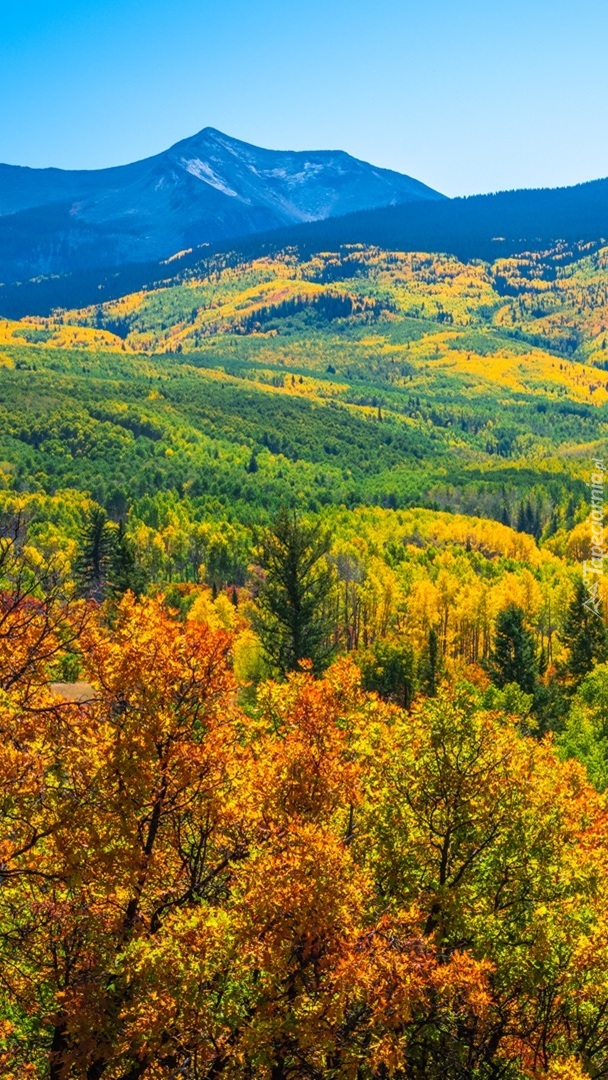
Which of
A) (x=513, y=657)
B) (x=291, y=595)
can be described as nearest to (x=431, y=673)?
(x=513, y=657)

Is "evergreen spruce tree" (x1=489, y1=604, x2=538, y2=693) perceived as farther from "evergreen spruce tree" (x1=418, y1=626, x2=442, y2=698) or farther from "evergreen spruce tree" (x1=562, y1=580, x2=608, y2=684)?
"evergreen spruce tree" (x1=562, y1=580, x2=608, y2=684)

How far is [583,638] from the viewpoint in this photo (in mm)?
Answer: 81438

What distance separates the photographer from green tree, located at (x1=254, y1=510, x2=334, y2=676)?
1977 inches

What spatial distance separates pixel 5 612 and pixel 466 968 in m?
9.29

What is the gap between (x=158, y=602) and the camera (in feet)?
61.3

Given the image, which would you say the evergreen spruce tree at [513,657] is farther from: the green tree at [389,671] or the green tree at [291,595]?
the green tree at [291,595]

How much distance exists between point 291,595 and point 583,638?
40.4m

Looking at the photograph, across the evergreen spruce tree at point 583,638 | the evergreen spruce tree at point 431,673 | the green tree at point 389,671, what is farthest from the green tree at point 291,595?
the evergreen spruce tree at point 583,638

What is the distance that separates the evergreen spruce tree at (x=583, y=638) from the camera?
8106 centimetres

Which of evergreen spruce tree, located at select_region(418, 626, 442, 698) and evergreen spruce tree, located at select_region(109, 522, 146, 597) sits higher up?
evergreen spruce tree, located at select_region(109, 522, 146, 597)

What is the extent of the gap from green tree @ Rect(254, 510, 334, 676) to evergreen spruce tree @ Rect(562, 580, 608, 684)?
37019 mm

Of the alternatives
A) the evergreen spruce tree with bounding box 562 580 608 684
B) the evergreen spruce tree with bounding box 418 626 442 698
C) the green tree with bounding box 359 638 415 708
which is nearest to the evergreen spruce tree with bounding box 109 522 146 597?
the green tree with bounding box 359 638 415 708

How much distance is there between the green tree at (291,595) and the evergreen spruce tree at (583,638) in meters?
37.0

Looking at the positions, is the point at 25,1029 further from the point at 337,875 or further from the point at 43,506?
the point at 43,506
